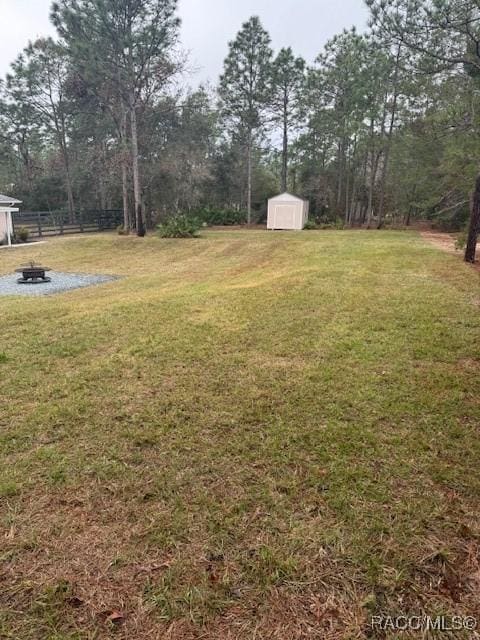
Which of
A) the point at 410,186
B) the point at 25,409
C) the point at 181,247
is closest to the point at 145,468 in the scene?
the point at 25,409

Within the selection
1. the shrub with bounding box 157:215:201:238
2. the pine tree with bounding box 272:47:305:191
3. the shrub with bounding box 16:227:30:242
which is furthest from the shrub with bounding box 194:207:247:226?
the shrub with bounding box 16:227:30:242

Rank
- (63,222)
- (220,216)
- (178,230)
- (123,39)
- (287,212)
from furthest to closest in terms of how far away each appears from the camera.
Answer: (220,216) → (63,222) → (287,212) → (178,230) → (123,39)

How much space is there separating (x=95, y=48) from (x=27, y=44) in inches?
439

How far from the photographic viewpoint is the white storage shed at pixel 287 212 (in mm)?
20062

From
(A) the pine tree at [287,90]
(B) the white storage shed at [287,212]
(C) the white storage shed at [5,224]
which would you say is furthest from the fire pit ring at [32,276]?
(A) the pine tree at [287,90]

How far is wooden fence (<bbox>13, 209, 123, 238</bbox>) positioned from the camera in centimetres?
1892

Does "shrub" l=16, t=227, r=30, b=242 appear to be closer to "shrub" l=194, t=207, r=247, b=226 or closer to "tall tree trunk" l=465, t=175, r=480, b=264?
"shrub" l=194, t=207, r=247, b=226

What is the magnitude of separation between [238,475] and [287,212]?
63.2 feet

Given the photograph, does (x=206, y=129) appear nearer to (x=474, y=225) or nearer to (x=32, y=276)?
(x=32, y=276)

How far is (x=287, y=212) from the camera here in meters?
20.2

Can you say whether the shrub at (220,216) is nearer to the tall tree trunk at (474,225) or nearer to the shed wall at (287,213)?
the shed wall at (287,213)

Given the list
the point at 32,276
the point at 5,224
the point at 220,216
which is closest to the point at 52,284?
the point at 32,276

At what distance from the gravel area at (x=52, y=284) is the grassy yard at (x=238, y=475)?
361 cm

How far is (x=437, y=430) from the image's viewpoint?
2.51m
